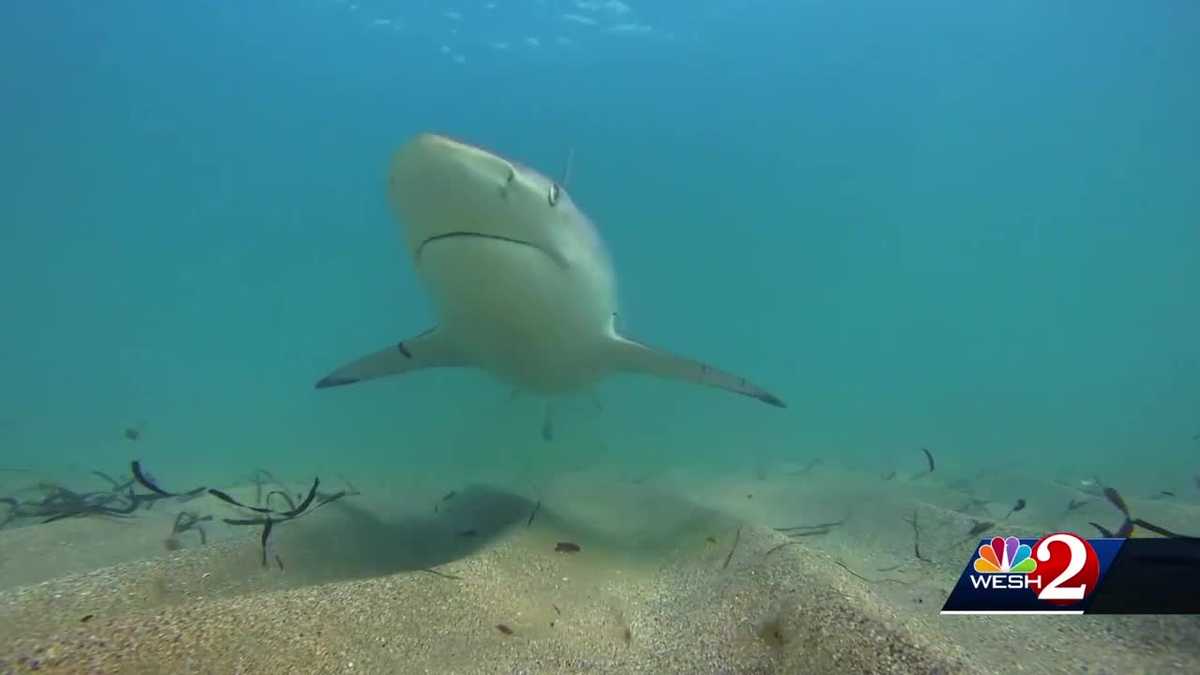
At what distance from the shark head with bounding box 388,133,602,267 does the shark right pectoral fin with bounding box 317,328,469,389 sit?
1.62 meters

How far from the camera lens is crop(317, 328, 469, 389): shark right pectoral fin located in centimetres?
477

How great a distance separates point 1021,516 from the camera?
15.0 ft

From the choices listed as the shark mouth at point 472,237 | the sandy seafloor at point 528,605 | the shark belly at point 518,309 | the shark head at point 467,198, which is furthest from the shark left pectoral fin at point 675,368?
the shark mouth at point 472,237

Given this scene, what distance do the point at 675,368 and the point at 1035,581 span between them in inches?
108

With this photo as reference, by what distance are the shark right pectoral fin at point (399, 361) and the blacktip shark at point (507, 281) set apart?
1 centimetres

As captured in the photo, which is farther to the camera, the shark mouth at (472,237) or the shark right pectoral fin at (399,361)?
the shark right pectoral fin at (399,361)

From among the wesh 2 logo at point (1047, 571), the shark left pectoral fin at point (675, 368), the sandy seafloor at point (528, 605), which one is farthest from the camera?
the shark left pectoral fin at point (675, 368)

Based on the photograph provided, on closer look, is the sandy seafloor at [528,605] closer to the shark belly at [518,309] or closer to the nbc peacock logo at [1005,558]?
the nbc peacock logo at [1005,558]

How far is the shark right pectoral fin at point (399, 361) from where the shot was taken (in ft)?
15.7

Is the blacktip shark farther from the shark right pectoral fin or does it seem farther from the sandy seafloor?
the sandy seafloor

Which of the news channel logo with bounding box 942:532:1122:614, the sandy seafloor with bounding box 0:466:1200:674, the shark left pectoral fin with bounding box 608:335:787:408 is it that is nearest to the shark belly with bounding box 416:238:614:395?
the shark left pectoral fin with bounding box 608:335:787:408

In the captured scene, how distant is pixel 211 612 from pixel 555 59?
47349mm

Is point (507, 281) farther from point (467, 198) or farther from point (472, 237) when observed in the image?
point (467, 198)

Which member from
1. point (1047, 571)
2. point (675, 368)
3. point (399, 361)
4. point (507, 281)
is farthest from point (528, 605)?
point (399, 361)
